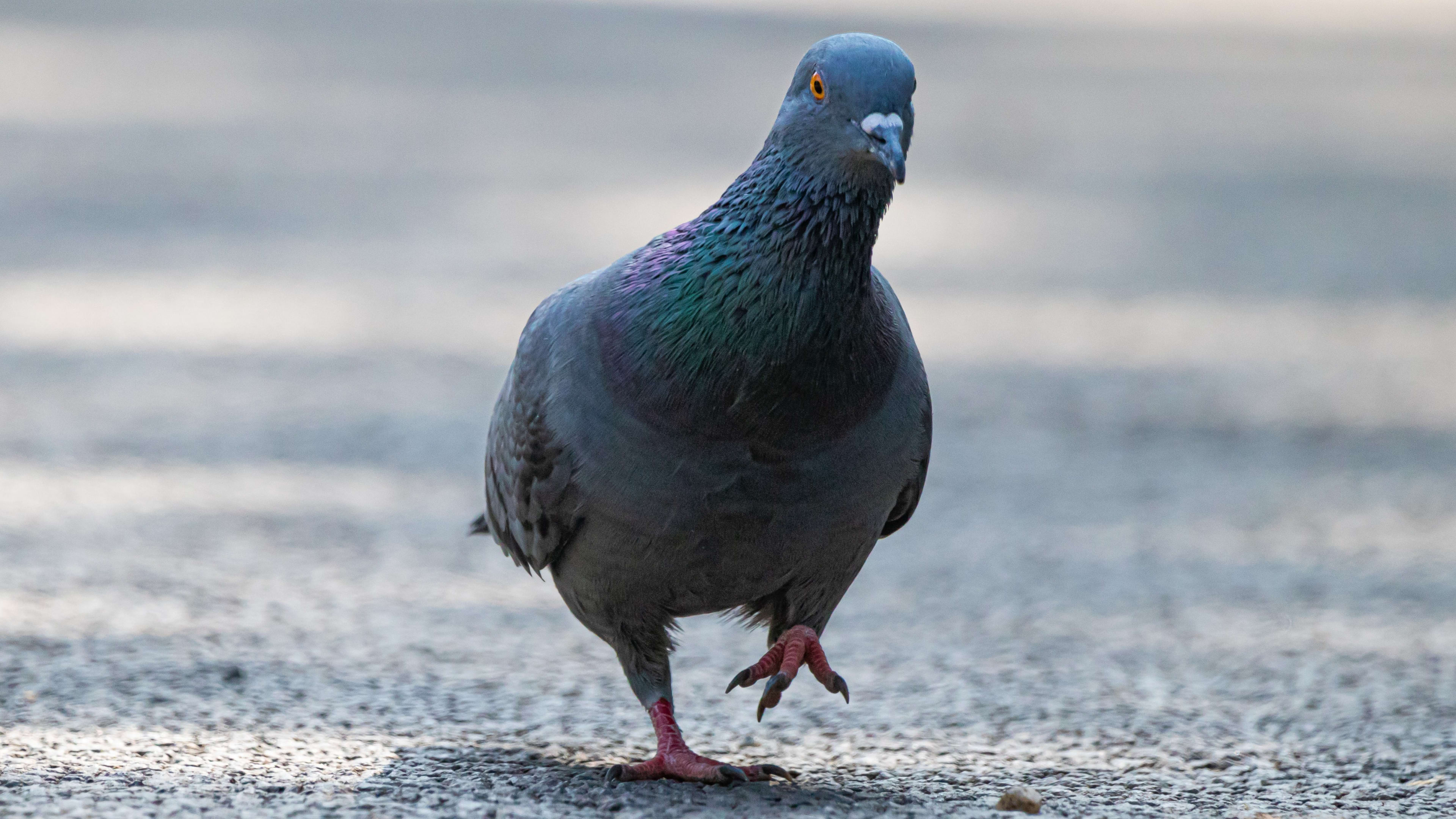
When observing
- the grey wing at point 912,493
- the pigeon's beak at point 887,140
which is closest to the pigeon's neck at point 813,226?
the pigeon's beak at point 887,140

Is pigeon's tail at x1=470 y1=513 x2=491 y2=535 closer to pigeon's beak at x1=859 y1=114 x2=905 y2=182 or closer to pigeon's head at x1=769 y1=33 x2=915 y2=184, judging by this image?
pigeon's head at x1=769 y1=33 x2=915 y2=184

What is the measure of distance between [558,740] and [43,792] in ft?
3.46

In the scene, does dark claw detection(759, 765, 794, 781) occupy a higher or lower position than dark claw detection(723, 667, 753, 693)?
lower

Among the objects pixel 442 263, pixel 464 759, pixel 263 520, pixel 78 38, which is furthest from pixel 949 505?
pixel 78 38

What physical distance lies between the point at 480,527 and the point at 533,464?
2.37ft

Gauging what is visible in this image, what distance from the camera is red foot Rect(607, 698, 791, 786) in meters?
3.16

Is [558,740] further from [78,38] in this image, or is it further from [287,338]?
[78,38]

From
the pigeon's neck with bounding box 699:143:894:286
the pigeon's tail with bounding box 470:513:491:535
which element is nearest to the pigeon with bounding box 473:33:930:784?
the pigeon's neck with bounding box 699:143:894:286

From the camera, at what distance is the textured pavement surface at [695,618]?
3359mm

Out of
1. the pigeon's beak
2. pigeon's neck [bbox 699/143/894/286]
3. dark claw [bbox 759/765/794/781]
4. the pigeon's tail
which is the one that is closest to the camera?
the pigeon's beak

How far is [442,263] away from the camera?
8430 millimetres

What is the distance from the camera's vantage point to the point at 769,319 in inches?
113

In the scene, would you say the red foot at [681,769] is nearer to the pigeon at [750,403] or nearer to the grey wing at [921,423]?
the pigeon at [750,403]

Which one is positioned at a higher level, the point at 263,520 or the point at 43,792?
the point at 263,520
